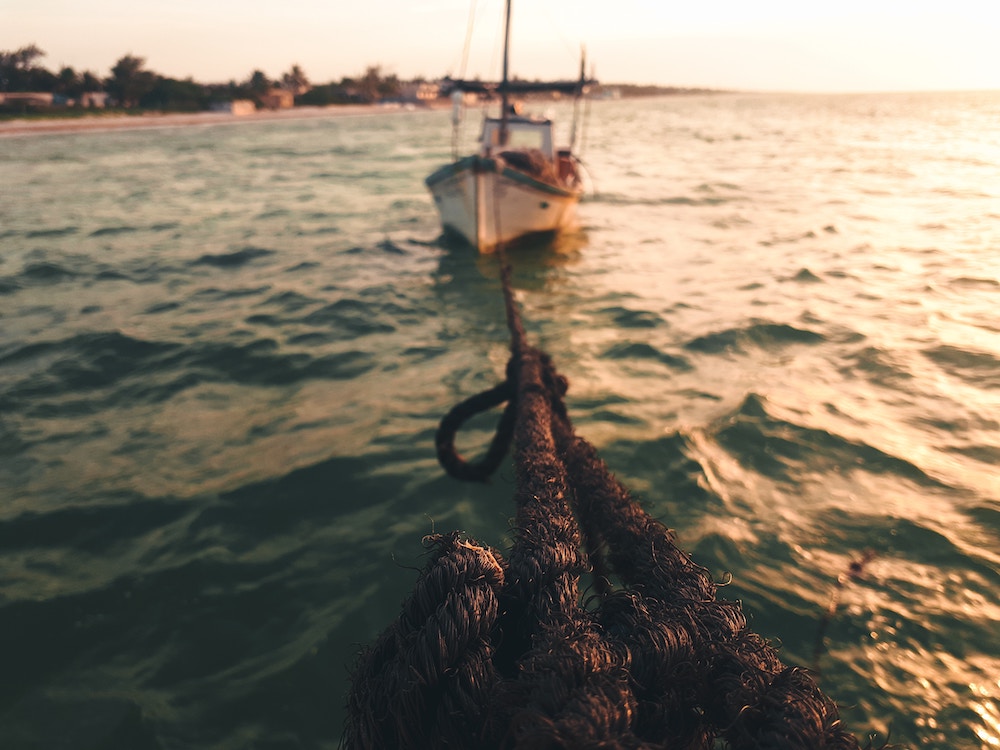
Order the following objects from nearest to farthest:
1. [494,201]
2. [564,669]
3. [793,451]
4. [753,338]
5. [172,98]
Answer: [564,669], [793,451], [753,338], [494,201], [172,98]

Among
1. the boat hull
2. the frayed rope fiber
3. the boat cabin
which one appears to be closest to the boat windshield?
the boat cabin

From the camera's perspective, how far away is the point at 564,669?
3.73ft

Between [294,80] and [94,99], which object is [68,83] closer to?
[94,99]

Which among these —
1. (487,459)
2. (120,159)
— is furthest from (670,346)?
(120,159)

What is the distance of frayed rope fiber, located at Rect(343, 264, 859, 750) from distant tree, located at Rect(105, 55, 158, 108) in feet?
313

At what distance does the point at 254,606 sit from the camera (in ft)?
11.4

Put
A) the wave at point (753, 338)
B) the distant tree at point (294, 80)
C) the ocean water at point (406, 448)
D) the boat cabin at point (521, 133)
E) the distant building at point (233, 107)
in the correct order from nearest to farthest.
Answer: the ocean water at point (406, 448) < the wave at point (753, 338) < the boat cabin at point (521, 133) < the distant building at point (233, 107) < the distant tree at point (294, 80)

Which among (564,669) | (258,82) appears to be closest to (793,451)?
(564,669)

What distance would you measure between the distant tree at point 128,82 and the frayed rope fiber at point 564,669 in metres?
95.4

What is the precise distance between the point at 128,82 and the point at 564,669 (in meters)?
97.0

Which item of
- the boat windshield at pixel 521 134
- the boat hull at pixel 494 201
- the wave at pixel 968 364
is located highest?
the boat windshield at pixel 521 134

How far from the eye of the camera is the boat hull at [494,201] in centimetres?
1163

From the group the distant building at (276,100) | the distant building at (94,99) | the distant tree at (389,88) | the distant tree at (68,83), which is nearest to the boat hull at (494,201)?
the distant building at (94,99)

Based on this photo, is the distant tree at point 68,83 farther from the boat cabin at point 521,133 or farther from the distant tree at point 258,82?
the boat cabin at point 521,133
